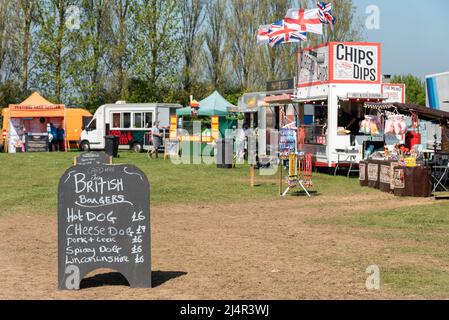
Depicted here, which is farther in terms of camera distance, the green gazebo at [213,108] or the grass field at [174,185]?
the green gazebo at [213,108]

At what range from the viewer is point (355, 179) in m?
22.2

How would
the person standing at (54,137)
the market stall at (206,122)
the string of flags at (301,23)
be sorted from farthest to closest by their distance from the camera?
1. the person standing at (54,137)
2. the market stall at (206,122)
3. the string of flags at (301,23)

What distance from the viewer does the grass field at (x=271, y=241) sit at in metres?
7.87

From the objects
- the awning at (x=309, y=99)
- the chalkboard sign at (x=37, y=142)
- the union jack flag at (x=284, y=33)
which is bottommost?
the chalkboard sign at (x=37, y=142)

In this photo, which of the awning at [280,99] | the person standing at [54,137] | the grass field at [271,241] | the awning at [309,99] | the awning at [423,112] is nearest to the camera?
the grass field at [271,241]

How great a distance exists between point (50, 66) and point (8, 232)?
128ft

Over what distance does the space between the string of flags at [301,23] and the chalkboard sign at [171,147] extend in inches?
277

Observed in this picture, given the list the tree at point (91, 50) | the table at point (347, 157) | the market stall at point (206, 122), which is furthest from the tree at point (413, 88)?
the table at point (347, 157)

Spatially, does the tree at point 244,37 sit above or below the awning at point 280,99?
above

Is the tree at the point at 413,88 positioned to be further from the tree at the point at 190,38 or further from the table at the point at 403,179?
the table at the point at 403,179

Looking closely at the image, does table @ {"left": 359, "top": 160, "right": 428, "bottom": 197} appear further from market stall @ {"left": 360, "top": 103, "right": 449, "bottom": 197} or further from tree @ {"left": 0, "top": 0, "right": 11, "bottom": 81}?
tree @ {"left": 0, "top": 0, "right": 11, "bottom": 81}

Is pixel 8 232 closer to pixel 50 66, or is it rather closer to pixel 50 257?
pixel 50 257

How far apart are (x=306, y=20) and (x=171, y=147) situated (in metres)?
8.99
